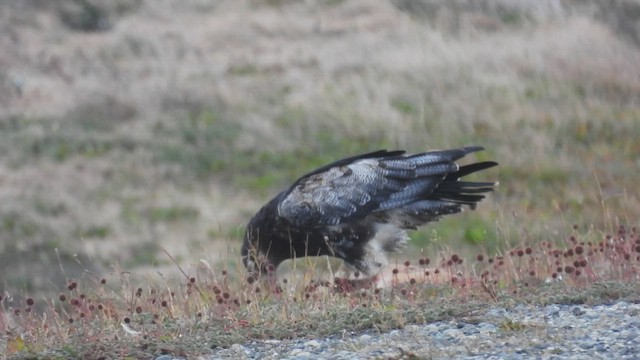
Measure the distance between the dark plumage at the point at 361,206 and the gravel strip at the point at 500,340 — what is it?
9.16 ft

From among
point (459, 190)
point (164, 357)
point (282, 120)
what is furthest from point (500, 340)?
point (282, 120)

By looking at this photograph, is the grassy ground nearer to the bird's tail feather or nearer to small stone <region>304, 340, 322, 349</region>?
the bird's tail feather

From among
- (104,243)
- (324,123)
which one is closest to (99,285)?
(104,243)

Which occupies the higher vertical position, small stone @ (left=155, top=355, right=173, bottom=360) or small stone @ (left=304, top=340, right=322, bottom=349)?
small stone @ (left=304, top=340, right=322, bottom=349)

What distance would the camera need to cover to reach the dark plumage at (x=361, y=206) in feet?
34.7

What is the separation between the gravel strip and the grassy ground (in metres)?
8.24

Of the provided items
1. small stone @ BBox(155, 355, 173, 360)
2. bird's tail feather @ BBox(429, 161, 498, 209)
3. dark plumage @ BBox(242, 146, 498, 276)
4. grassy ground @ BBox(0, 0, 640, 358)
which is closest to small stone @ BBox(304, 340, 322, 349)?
small stone @ BBox(155, 355, 173, 360)

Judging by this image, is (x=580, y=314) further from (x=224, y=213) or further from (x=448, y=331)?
(x=224, y=213)

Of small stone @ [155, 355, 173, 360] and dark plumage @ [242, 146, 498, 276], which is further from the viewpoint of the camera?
dark plumage @ [242, 146, 498, 276]

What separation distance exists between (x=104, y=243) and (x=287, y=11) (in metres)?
14.8

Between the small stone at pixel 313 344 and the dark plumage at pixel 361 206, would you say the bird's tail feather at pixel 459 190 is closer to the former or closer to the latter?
the dark plumage at pixel 361 206

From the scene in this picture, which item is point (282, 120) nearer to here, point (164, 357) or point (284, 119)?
point (284, 119)

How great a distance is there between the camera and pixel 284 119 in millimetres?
23438

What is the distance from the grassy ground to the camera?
18984 mm
